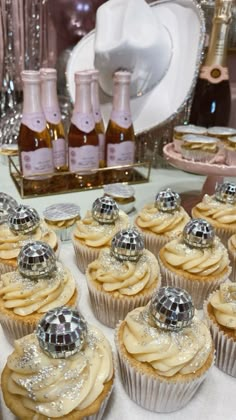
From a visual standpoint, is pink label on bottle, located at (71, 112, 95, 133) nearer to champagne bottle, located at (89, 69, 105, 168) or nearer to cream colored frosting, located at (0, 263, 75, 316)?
champagne bottle, located at (89, 69, 105, 168)

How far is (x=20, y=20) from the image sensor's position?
190 cm

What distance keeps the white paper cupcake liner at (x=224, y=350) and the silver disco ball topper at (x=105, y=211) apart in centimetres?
36

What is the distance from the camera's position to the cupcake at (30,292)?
0.75 m

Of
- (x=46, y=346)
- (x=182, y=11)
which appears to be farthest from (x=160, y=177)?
(x=46, y=346)

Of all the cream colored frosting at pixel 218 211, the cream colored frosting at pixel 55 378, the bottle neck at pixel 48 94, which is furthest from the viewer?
the bottle neck at pixel 48 94

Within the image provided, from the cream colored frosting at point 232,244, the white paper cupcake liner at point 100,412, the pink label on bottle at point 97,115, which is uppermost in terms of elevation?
the pink label on bottle at point 97,115

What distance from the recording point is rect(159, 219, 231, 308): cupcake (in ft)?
2.93

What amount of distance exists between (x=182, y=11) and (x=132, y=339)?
138 cm

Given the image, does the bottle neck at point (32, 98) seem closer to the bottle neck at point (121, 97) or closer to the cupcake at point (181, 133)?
the bottle neck at point (121, 97)

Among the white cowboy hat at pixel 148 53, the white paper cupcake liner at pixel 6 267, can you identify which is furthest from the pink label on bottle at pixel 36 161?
the white paper cupcake liner at pixel 6 267

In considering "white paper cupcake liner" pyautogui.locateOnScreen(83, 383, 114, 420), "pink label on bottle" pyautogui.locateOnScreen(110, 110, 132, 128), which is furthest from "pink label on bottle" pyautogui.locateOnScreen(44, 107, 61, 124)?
"white paper cupcake liner" pyautogui.locateOnScreen(83, 383, 114, 420)

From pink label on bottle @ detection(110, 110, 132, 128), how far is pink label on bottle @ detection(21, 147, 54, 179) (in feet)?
0.89

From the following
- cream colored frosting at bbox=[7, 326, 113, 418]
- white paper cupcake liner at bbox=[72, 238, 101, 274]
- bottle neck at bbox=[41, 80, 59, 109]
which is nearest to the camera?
cream colored frosting at bbox=[7, 326, 113, 418]

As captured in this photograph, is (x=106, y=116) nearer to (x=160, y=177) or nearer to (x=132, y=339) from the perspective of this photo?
(x=160, y=177)
